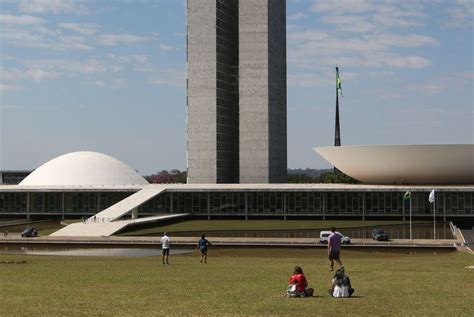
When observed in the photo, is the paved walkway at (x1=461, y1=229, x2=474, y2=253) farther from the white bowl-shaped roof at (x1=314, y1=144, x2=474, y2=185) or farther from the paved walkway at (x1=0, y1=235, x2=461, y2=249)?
the white bowl-shaped roof at (x1=314, y1=144, x2=474, y2=185)

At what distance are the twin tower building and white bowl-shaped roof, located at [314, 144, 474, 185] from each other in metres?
21.7

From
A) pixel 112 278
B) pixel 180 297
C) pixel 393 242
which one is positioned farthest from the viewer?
pixel 393 242

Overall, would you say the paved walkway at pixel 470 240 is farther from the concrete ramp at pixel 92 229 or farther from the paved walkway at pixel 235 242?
the concrete ramp at pixel 92 229

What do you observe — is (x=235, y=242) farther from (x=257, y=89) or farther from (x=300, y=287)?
(x=257, y=89)

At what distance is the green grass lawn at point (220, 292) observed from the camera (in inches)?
622

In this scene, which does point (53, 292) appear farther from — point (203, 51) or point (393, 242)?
point (203, 51)

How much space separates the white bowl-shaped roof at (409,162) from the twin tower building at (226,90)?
71.3 ft

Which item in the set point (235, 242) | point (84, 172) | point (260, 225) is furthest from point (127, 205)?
point (235, 242)

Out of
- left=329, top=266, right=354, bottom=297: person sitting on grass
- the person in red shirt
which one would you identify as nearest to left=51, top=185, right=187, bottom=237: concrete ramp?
the person in red shirt

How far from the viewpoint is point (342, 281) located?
59.6 ft

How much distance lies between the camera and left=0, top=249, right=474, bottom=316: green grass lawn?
622 inches

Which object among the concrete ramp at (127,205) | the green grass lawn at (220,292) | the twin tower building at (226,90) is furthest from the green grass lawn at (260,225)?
the green grass lawn at (220,292)

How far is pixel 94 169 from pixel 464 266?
7295 centimetres

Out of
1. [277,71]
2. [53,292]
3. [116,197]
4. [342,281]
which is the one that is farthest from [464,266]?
[277,71]
